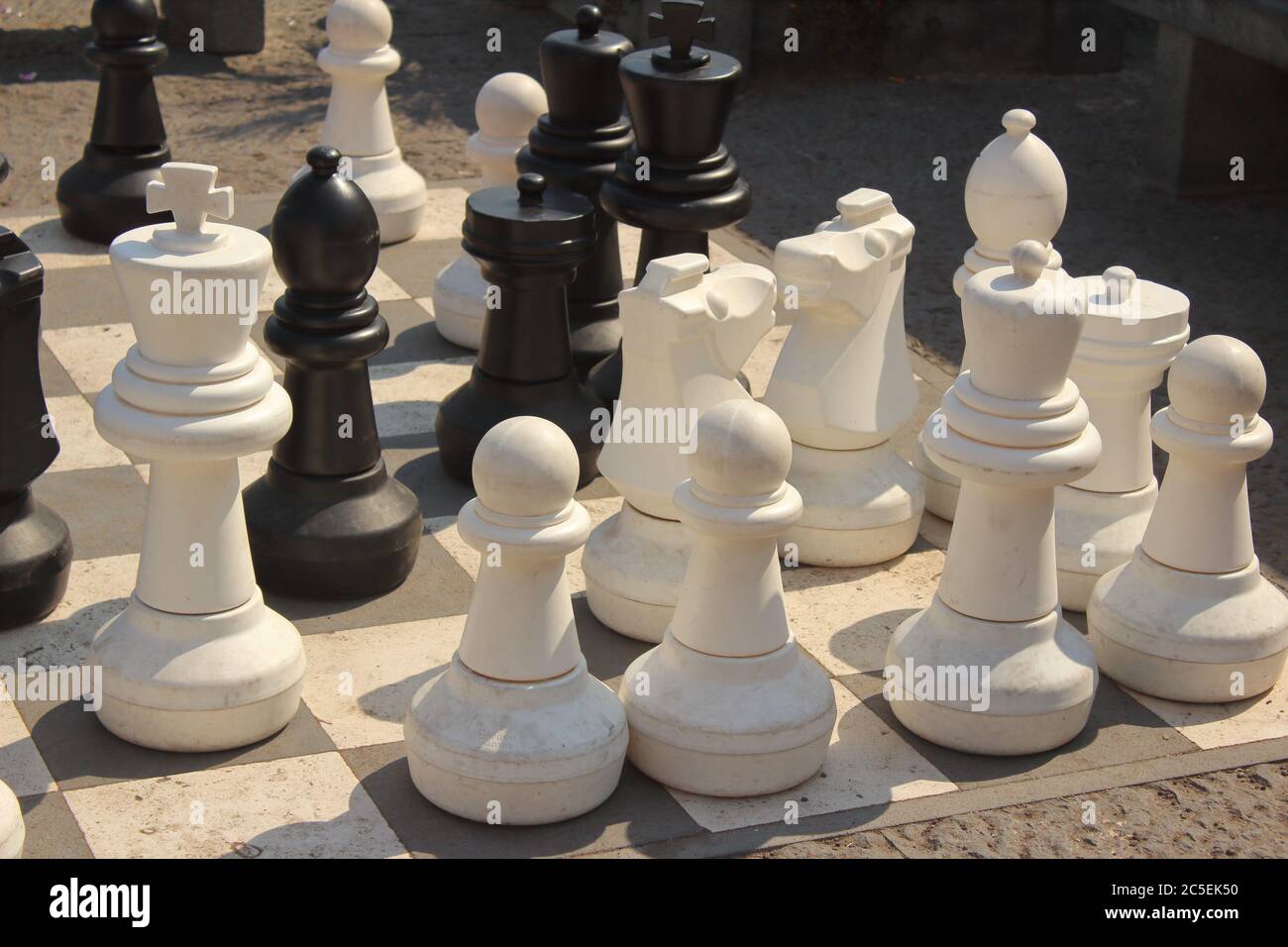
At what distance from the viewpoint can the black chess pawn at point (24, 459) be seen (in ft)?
9.66

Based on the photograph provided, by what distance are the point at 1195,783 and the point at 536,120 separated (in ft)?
7.40

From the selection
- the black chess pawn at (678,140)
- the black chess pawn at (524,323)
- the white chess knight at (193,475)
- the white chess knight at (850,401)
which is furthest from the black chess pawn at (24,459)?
the white chess knight at (850,401)

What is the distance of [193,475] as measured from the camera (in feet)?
8.71

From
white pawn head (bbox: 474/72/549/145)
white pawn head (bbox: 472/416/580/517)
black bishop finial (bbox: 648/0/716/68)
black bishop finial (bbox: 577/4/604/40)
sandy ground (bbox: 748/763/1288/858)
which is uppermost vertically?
black bishop finial (bbox: 648/0/716/68)

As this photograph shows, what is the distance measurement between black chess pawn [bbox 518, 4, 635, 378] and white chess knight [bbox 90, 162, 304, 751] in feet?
4.37

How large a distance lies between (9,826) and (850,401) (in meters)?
1.69

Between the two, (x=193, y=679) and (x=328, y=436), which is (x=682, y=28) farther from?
(x=193, y=679)

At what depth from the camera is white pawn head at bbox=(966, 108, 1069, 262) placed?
3.34 meters

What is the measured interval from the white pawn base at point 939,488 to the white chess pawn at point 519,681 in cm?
123

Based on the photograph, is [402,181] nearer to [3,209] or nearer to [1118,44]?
[3,209]

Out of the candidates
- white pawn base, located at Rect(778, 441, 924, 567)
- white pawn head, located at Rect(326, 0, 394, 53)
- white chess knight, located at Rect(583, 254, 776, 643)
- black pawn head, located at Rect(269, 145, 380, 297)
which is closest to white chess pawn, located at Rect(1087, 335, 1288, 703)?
white pawn base, located at Rect(778, 441, 924, 567)

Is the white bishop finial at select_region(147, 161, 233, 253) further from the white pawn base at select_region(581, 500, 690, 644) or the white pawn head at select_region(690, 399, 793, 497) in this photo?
the white pawn base at select_region(581, 500, 690, 644)

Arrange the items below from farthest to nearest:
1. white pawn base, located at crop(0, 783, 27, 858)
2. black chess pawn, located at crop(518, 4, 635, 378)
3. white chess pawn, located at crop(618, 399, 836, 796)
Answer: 1. black chess pawn, located at crop(518, 4, 635, 378)
2. white chess pawn, located at crop(618, 399, 836, 796)
3. white pawn base, located at crop(0, 783, 27, 858)

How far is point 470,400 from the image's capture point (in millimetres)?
3574
